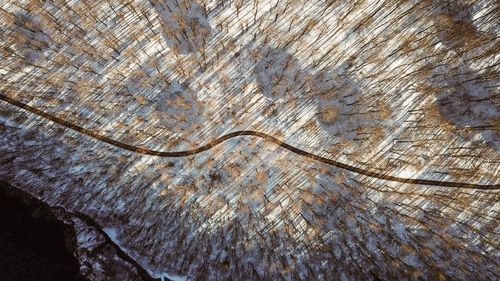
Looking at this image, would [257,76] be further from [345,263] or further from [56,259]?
[56,259]

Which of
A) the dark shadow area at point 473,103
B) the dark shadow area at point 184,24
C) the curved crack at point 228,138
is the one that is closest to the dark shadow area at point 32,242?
the curved crack at point 228,138

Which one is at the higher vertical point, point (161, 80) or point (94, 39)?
point (94, 39)

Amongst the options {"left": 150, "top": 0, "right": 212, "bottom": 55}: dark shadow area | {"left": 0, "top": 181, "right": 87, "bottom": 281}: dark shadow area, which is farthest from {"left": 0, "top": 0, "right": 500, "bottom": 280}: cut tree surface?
{"left": 0, "top": 181, "right": 87, "bottom": 281}: dark shadow area

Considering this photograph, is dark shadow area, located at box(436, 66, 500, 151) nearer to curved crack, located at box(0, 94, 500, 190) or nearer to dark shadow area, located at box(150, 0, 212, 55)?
curved crack, located at box(0, 94, 500, 190)

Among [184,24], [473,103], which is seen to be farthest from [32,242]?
[473,103]

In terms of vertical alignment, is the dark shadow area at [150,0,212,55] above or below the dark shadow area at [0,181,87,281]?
above

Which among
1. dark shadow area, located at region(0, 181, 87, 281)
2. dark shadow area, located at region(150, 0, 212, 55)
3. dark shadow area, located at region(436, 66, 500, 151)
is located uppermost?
dark shadow area, located at region(150, 0, 212, 55)

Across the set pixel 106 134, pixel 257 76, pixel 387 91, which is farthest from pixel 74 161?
pixel 387 91

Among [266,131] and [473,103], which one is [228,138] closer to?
[266,131]
